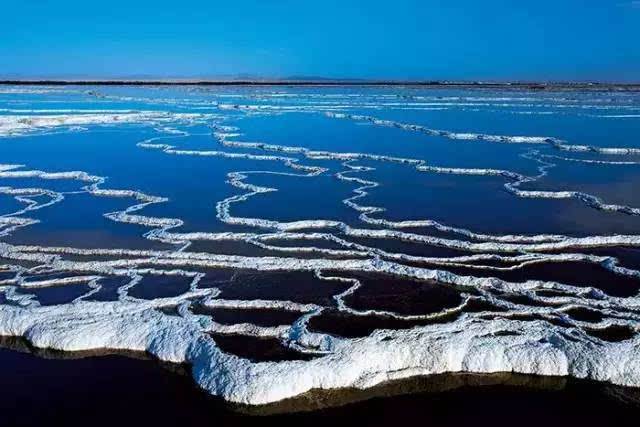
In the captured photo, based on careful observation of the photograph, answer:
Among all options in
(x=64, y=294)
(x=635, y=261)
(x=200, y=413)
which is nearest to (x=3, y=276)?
(x=64, y=294)

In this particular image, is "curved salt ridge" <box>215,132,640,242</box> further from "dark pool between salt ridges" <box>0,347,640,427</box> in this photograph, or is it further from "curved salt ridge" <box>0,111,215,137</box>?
"curved salt ridge" <box>0,111,215,137</box>

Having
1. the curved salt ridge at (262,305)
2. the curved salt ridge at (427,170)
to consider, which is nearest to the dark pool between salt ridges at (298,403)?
the curved salt ridge at (262,305)

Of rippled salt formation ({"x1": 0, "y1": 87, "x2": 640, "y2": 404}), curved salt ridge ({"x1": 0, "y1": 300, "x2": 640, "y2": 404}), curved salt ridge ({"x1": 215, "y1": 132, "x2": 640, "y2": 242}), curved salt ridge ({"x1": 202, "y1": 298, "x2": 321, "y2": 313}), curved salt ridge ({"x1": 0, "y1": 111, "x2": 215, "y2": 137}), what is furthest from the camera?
curved salt ridge ({"x1": 0, "y1": 111, "x2": 215, "y2": 137})

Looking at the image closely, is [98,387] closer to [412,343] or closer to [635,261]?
[412,343]

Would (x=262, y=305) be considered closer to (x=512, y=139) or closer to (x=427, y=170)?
(x=427, y=170)

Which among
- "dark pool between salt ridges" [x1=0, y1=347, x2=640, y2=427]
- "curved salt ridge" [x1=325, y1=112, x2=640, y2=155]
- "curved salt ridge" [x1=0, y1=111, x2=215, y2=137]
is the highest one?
"dark pool between salt ridges" [x1=0, y1=347, x2=640, y2=427]

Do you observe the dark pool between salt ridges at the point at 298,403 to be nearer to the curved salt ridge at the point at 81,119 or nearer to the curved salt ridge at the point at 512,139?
the curved salt ridge at the point at 512,139

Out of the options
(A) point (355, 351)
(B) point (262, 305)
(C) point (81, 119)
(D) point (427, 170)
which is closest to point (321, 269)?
(B) point (262, 305)

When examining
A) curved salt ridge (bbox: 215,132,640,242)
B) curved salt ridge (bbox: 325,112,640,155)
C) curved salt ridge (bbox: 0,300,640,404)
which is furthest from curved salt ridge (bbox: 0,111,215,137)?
curved salt ridge (bbox: 0,300,640,404)
